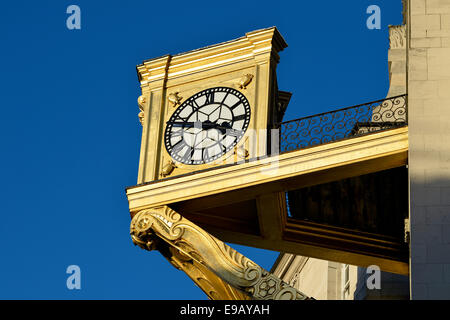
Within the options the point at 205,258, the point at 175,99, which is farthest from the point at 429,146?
the point at 175,99

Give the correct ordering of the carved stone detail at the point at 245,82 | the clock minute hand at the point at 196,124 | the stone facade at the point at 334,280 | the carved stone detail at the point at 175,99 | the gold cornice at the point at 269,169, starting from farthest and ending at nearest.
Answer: the stone facade at the point at 334,280 → the carved stone detail at the point at 175,99 → the carved stone detail at the point at 245,82 → the clock minute hand at the point at 196,124 → the gold cornice at the point at 269,169

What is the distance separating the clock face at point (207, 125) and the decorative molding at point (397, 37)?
7636 mm

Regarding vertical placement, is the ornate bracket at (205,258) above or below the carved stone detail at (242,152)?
below

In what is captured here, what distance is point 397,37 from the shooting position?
111ft

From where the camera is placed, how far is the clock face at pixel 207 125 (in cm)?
2650

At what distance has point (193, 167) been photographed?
26.5 metres

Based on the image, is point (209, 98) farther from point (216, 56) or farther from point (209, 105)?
point (216, 56)

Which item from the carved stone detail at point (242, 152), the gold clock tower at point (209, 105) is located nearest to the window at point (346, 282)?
the gold clock tower at point (209, 105)

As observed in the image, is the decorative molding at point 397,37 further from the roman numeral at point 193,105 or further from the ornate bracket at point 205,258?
the ornate bracket at point 205,258

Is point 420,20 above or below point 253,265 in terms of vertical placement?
above
